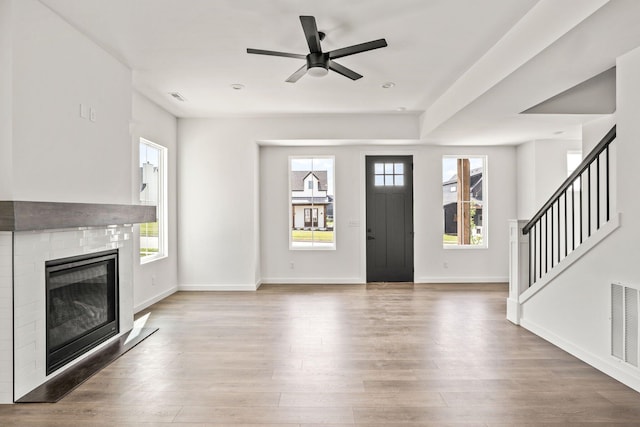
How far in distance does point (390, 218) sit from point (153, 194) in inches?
153

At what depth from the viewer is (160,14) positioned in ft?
9.70

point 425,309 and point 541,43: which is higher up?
point 541,43

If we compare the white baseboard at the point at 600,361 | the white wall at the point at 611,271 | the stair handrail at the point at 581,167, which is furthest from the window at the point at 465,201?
the white wall at the point at 611,271

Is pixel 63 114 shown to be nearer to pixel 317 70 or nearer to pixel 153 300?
pixel 317 70

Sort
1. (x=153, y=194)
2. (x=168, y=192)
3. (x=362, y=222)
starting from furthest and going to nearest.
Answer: (x=362, y=222)
(x=168, y=192)
(x=153, y=194)

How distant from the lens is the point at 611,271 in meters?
2.94

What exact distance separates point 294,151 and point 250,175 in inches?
38.9

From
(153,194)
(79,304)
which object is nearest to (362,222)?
(153,194)

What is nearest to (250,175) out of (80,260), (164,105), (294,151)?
(294,151)

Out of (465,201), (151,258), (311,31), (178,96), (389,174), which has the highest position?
(178,96)

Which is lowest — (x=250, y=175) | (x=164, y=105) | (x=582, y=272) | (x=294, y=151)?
(x=582, y=272)

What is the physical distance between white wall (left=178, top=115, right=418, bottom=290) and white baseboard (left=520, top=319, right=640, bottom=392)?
3.52m

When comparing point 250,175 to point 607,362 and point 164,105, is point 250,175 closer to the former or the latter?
point 164,105

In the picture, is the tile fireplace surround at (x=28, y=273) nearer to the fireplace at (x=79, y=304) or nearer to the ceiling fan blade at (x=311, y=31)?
the fireplace at (x=79, y=304)
